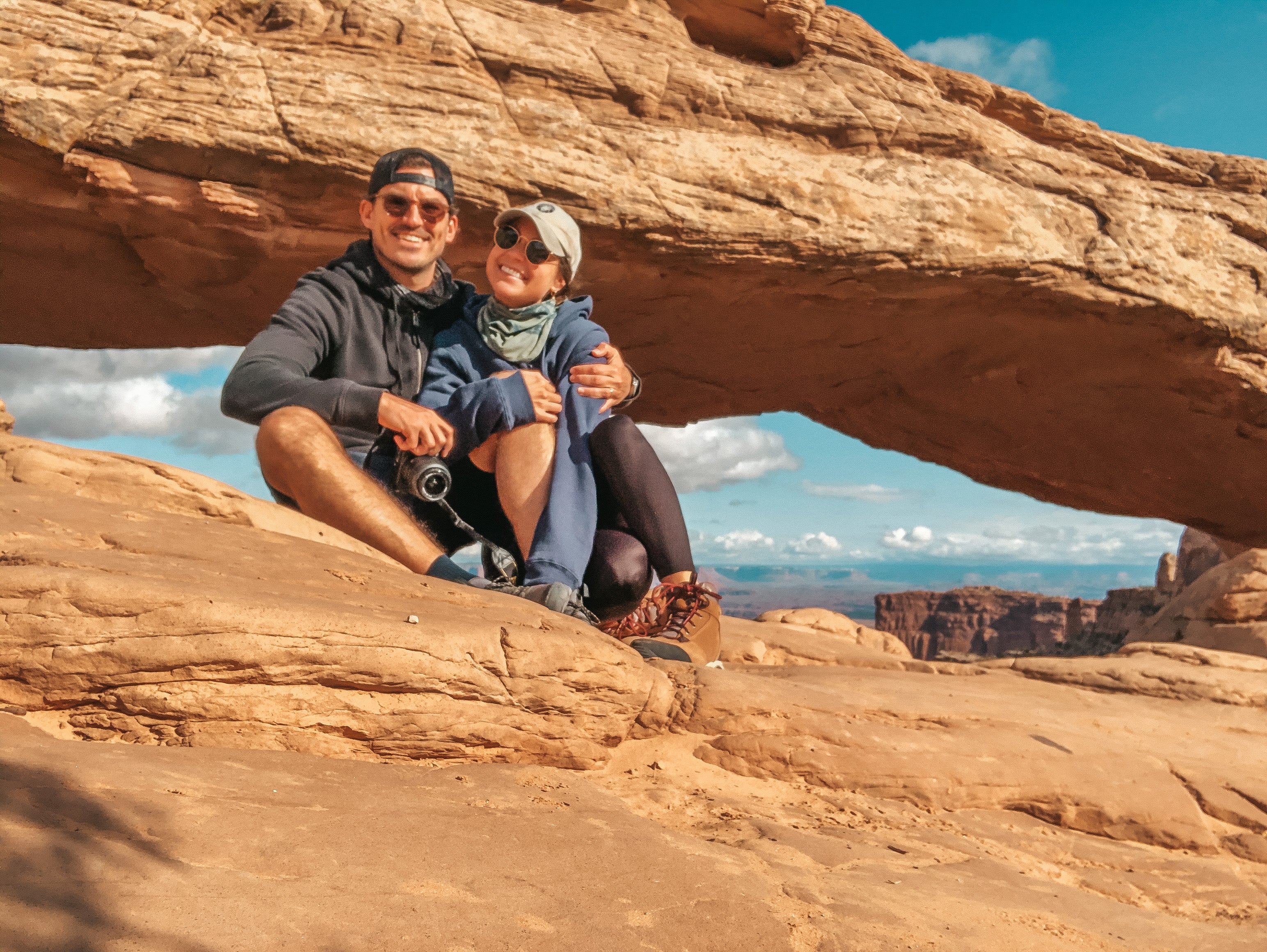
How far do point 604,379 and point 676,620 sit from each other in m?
1.05

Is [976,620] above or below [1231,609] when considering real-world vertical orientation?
below

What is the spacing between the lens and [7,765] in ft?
6.06

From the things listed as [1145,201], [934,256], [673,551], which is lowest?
[673,551]

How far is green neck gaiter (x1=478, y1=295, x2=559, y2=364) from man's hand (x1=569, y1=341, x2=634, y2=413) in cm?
21

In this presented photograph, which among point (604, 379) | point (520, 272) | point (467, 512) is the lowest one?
point (467, 512)

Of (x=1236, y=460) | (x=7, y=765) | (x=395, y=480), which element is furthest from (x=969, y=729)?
(x=1236, y=460)

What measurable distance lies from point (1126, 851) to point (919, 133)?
527 cm

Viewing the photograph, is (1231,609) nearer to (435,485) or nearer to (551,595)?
(551,595)

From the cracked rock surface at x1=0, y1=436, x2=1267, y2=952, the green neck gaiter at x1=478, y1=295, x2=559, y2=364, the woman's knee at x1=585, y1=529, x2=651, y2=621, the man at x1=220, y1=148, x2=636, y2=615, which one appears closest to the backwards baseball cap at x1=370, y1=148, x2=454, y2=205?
the man at x1=220, y1=148, x2=636, y2=615

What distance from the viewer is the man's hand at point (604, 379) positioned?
393 centimetres

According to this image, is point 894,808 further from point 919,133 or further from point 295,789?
point 919,133

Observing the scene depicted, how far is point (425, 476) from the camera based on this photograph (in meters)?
3.71

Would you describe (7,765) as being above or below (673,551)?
below

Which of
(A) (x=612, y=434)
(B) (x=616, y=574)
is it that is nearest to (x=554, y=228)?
(A) (x=612, y=434)
